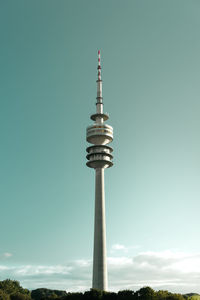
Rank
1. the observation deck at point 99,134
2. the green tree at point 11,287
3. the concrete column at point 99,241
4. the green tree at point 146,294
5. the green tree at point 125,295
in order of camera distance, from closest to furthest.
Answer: the green tree at point 146,294 < the green tree at point 125,295 < the concrete column at point 99,241 < the observation deck at point 99,134 < the green tree at point 11,287

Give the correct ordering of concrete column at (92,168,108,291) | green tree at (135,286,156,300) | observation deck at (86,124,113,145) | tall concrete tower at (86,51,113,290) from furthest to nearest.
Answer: observation deck at (86,124,113,145)
tall concrete tower at (86,51,113,290)
concrete column at (92,168,108,291)
green tree at (135,286,156,300)

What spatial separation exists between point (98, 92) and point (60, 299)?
7832 cm

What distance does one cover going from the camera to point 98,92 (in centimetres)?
14150

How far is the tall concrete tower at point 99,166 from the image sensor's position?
109125 millimetres

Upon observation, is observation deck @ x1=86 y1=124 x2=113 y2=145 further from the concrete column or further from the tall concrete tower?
the concrete column

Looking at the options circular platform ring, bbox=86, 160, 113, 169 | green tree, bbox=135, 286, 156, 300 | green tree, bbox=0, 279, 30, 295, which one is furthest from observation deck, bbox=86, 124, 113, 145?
Result: green tree, bbox=0, 279, 30, 295

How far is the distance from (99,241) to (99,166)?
87.4ft

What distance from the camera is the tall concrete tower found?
109 meters

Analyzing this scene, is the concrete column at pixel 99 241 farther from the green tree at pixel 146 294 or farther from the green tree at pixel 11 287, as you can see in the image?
the green tree at pixel 11 287

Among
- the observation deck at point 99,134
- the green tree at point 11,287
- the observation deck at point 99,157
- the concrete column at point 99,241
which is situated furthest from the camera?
the green tree at point 11,287

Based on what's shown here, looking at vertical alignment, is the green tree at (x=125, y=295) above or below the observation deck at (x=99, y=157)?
below

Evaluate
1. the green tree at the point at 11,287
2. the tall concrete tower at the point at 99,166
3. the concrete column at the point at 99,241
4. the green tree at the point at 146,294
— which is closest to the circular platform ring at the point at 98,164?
the tall concrete tower at the point at 99,166

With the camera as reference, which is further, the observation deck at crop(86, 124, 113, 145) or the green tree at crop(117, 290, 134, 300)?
the observation deck at crop(86, 124, 113, 145)

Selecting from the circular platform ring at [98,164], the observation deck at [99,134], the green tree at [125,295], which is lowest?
the green tree at [125,295]
